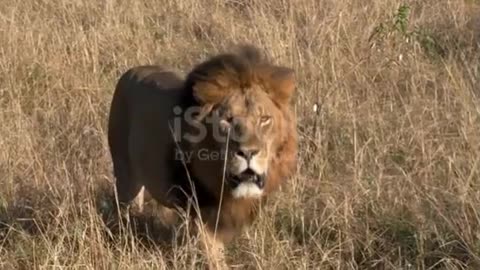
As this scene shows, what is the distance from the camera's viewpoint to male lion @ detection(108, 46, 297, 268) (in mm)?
3555

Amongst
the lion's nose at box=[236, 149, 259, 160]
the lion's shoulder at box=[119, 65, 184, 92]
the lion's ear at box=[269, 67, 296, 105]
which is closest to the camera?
the lion's nose at box=[236, 149, 259, 160]

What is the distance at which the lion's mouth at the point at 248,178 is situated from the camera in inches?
139

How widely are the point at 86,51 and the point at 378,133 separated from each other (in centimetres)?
208

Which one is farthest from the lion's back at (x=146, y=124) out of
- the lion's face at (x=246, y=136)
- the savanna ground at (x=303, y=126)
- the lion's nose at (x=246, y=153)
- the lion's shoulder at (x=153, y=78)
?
the lion's nose at (x=246, y=153)

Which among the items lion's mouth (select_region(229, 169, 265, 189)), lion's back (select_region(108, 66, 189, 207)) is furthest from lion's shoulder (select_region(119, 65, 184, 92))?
lion's mouth (select_region(229, 169, 265, 189))

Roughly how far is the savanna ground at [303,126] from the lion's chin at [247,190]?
1.08 feet

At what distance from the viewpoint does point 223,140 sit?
3547 mm

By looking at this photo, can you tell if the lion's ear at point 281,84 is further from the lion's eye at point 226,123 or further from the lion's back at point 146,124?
the lion's back at point 146,124

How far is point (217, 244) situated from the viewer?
12.9ft

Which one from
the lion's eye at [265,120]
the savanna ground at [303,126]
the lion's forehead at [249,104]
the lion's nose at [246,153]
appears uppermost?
the lion's forehead at [249,104]

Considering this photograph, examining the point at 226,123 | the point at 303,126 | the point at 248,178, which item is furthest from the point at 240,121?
the point at 303,126

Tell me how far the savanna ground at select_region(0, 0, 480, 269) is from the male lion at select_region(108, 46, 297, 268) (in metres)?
0.21

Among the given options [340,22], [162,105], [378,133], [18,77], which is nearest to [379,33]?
[340,22]

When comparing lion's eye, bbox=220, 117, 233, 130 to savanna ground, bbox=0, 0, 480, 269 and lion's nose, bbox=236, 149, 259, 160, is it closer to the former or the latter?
lion's nose, bbox=236, 149, 259, 160
